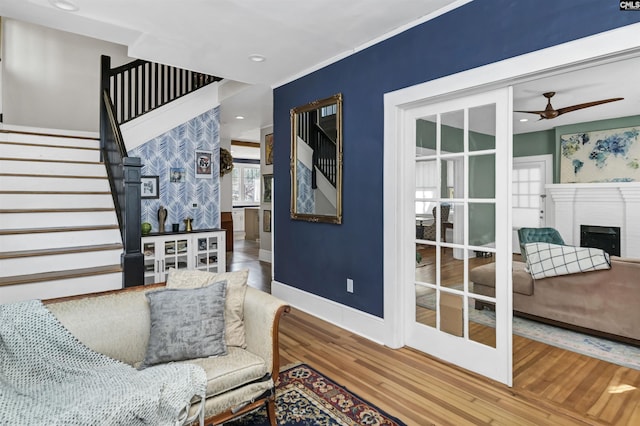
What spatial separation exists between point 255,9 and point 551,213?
6759 millimetres

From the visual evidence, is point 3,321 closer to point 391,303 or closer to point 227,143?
point 391,303

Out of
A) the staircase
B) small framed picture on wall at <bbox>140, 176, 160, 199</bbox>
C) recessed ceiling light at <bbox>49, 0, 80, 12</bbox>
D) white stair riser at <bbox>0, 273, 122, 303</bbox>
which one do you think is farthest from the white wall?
white stair riser at <bbox>0, 273, 122, 303</bbox>

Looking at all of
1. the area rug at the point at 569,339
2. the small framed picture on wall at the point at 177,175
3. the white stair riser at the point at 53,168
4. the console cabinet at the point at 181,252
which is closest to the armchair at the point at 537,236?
the area rug at the point at 569,339

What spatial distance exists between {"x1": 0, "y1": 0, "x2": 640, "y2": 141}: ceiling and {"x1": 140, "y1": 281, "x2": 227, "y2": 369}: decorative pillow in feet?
6.83

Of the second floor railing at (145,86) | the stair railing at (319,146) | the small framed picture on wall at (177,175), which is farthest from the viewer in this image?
the small framed picture on wall at (177,175)

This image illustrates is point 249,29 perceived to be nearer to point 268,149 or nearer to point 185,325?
point 185,325

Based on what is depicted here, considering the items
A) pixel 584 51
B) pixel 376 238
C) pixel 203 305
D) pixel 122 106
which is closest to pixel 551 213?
pixel 376 238

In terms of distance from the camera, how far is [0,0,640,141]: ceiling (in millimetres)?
2617

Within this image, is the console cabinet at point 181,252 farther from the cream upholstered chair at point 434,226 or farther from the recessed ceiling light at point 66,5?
the cream upholstered chair at point 434,226

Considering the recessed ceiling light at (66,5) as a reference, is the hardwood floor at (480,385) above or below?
below

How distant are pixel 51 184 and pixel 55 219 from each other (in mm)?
702

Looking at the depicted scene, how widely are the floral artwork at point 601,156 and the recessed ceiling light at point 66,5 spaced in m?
7.68

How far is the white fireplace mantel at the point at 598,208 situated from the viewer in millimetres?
5887

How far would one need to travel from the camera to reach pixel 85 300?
6.27 feet
